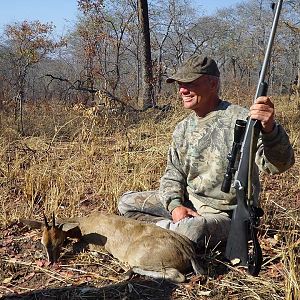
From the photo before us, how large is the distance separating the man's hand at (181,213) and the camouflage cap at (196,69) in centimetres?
106

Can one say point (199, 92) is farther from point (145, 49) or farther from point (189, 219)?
point (145, 49)

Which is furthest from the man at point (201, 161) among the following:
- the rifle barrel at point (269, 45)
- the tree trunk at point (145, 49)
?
the tree trunk at point (145, 49)

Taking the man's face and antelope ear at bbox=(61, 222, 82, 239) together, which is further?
antelope ear at bbox=(61, 222, 82, 239)

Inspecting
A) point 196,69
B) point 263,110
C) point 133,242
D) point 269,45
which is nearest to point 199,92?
point 196,69

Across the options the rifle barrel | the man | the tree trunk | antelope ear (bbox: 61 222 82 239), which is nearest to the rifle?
the rifle barrel

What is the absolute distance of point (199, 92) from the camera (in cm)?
389

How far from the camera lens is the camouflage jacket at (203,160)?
388 centimetres

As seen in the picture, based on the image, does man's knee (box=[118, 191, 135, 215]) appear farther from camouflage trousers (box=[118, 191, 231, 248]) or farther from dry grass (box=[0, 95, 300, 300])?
dry grass (box=[0, 95, 300, 300])

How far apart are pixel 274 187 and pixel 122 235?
98.0 inches

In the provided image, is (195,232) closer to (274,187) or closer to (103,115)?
(274,187)

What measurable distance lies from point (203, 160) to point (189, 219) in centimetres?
53

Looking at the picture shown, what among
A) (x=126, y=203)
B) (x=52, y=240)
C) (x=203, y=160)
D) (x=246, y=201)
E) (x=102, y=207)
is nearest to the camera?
(x=246, y=201)

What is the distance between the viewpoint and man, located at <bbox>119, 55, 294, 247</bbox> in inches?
149

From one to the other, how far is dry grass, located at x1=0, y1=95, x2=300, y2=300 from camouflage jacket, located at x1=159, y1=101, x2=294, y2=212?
0.51 meters
